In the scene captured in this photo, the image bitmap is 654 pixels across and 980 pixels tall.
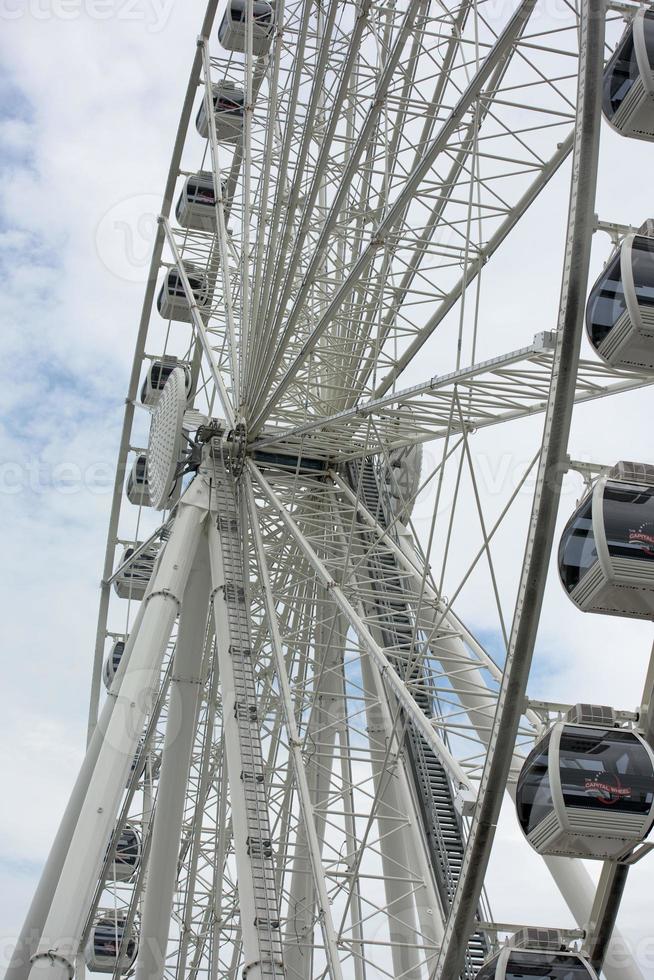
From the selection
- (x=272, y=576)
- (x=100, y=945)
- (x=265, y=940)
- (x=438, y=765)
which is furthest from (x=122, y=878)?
(x=265, y=940)

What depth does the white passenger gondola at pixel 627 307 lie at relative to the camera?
10.0m

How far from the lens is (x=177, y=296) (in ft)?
83.4

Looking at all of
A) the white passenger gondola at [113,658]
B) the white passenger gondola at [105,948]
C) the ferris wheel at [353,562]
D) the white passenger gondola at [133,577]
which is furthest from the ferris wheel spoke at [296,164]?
the white passenger gondola at [105,948]

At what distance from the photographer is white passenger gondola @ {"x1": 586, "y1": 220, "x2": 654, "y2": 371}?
32.9ft

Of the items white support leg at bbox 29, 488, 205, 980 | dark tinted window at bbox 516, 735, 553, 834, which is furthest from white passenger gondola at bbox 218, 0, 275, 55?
dark tinted window at bbox 516, 735, 553, 834

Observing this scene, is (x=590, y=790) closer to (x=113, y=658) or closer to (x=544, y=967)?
(x=544, y=967)

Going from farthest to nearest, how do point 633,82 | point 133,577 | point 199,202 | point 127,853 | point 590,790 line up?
1. point 127,853
2. point 133,577
3. point 199,202
4. point 633,82
5. point 590,790

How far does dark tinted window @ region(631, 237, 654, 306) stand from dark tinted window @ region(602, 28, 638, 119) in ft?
3.94

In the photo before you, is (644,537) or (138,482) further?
(138,482)

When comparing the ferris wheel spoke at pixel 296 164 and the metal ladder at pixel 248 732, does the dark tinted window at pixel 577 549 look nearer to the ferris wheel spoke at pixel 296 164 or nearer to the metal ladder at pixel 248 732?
the metal ladder at pixel 248 732

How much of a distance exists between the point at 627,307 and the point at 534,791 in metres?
3.84

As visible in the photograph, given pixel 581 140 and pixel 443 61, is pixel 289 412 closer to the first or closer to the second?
pixel 443 61

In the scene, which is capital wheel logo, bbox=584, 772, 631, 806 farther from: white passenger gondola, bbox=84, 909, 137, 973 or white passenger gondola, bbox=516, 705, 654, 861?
white passenger gondola, bbox=84, 909, 137, 973

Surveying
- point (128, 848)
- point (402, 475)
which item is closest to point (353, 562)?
point (402, 475)
